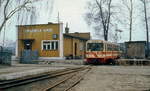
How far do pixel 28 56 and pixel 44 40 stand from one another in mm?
3993

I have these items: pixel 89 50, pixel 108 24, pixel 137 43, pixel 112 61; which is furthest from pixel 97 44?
pixel 108 24

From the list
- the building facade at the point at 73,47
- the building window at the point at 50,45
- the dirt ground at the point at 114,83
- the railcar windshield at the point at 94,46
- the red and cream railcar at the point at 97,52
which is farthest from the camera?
the building facade at the point at 73,47

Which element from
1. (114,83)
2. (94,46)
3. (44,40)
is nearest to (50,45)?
(44,40)

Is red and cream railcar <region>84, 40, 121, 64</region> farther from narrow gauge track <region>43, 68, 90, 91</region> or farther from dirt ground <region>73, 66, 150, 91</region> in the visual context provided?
narrow gauge track <region>43, 68, 90, 91</region>

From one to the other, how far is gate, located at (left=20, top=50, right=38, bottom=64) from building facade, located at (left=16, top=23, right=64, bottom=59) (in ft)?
7.40

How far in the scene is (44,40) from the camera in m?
38.0

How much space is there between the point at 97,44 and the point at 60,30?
27.0ft

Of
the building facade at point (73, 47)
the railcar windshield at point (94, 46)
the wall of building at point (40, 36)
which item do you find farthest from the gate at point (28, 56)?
the railcar windshield at point (94, 46)

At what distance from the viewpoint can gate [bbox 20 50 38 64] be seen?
116 feet

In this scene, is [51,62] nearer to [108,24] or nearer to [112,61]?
[112,61]

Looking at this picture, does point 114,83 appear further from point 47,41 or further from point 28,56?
point 47,41

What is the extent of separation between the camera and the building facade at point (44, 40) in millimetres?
37044

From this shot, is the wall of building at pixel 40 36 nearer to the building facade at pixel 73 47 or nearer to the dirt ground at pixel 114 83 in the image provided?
the building facade at pixel 73 47

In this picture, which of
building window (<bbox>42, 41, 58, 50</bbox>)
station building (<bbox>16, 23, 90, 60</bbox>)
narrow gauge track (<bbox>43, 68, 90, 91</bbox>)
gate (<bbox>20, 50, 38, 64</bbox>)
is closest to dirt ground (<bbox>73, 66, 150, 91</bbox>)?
narrow gauge track (<bbox>43, 68, 90, 91</bbox>)
